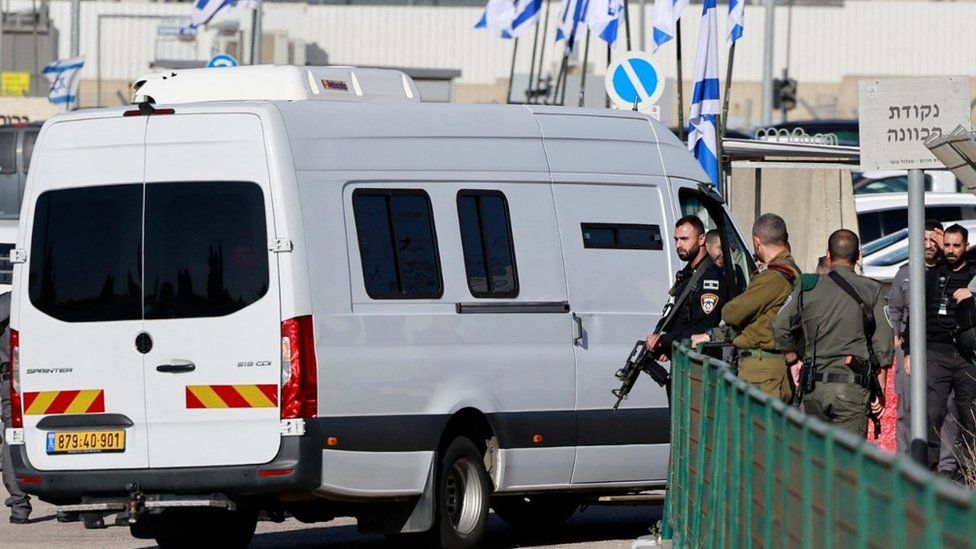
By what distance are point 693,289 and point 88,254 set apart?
3.26 metres

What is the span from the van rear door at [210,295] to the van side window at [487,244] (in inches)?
51.1

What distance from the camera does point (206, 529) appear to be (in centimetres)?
1052

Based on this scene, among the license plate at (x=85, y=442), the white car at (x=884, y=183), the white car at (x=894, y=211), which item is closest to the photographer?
the license plate at (x=85, y=442)

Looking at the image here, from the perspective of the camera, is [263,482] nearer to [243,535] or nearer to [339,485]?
[339,485]

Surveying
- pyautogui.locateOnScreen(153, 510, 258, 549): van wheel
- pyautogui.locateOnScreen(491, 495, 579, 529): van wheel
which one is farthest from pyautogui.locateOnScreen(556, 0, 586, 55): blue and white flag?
pyautogui.locateOnScreen(153, 510, 258, 549): van wheel

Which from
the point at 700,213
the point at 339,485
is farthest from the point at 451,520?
the point at 700,213

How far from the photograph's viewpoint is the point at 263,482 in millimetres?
8977

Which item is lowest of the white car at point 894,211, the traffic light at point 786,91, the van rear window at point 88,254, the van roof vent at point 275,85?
the van rear window at point 88,254

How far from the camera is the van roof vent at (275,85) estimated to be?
1030cm

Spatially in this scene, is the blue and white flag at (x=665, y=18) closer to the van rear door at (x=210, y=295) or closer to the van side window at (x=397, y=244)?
the van side window at (x=397, y=244)

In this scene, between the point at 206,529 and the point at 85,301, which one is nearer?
the point at 85,301

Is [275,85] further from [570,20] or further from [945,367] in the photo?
[570,20]

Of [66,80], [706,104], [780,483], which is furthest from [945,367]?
[66,80]

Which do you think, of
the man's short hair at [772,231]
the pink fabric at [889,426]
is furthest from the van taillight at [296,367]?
the pink fabric at [889,426]
